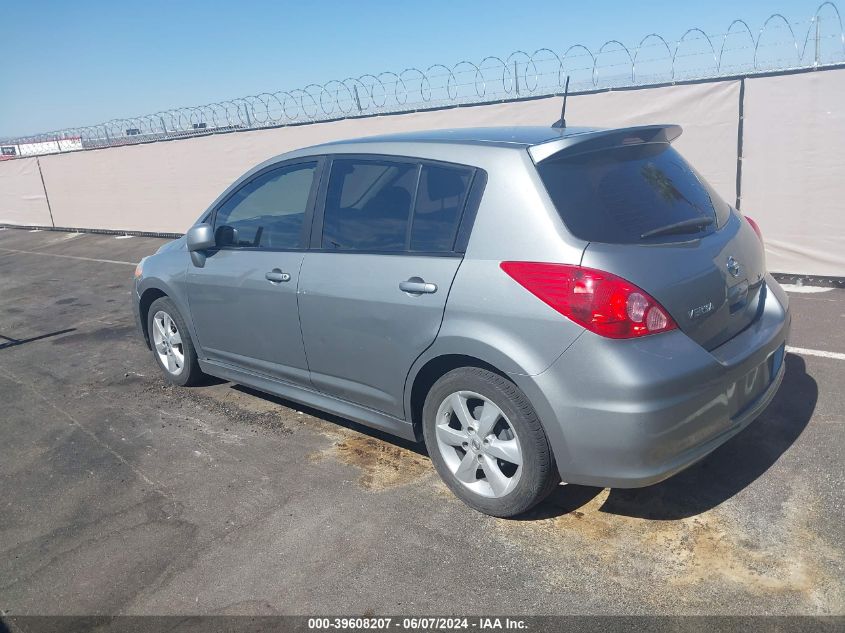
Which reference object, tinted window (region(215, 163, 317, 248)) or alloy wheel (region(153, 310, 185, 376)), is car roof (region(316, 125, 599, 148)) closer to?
tinted window (region(215, 163, 317, 248))

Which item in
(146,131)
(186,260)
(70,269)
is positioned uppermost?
(146,131)

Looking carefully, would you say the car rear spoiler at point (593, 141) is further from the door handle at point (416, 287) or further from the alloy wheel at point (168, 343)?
the alloy wheel at point (168, 343)

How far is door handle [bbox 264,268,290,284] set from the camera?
4.17 metres

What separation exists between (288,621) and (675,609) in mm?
1496

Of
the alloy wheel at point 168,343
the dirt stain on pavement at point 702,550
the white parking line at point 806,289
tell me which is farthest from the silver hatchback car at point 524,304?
the white parking line at point 806,289

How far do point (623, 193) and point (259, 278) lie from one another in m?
2.24

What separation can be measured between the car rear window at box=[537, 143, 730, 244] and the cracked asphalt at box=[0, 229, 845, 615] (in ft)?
4.36

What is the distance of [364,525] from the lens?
344 centimetres

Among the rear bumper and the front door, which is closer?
the rear bumper

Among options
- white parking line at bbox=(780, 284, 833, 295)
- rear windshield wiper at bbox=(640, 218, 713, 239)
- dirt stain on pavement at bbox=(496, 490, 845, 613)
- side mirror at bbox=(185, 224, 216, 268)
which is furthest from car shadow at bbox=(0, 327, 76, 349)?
white parking line at bbox=(780, 284, 833, 295)

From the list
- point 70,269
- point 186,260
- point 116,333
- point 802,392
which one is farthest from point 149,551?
point 70,269

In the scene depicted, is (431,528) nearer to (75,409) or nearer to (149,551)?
(149,551)

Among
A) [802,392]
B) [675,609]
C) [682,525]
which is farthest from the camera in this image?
[802,392]

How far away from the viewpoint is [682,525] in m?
3.23
